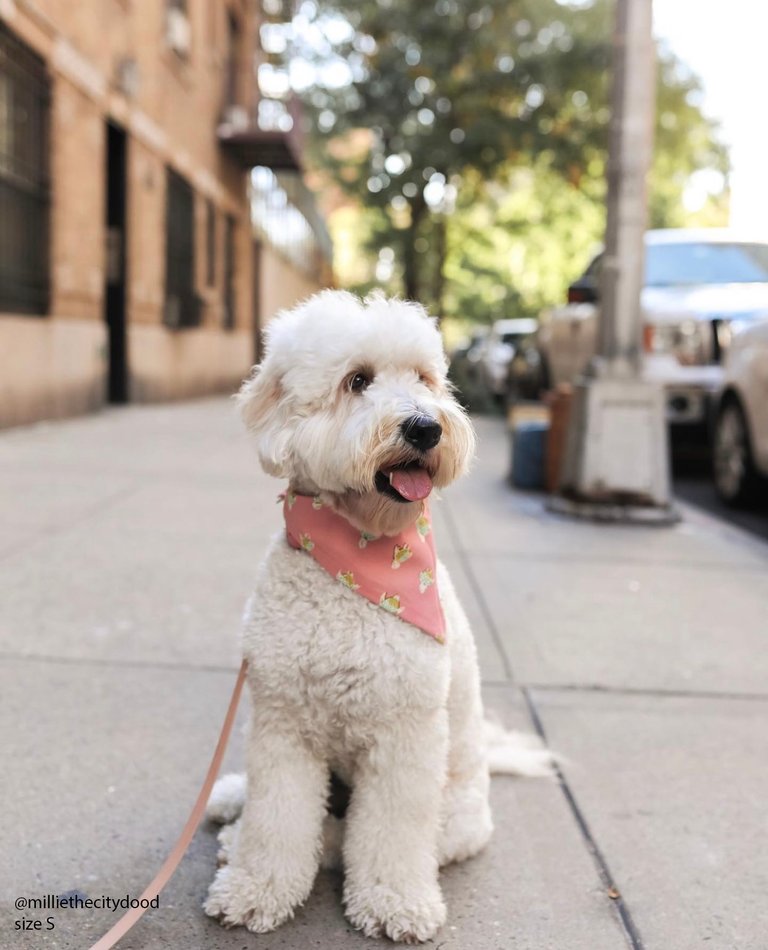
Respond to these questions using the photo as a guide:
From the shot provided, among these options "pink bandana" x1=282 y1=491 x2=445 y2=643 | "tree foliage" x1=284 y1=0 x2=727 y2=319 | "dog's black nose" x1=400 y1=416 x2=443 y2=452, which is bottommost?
"pink bandana" x1=282 y1=491 x2=445 y2=643

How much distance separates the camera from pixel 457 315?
44875mm

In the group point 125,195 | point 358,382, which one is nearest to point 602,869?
point 358,382

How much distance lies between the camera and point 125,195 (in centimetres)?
1353

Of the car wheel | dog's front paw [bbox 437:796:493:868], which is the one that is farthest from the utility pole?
dog's front paw [bbox 437:796:493:868]

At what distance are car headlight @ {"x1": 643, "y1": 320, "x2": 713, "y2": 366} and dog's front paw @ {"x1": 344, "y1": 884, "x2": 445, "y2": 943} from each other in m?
7.93

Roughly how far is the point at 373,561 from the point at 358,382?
40cm

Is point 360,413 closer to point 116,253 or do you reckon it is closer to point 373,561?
point 373,561

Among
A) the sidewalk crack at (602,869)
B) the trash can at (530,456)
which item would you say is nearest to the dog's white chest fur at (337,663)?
the sidewalk crack at (602,869)

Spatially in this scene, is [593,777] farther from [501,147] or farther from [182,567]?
[501,147]

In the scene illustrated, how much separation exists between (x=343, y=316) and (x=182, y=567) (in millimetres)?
3293

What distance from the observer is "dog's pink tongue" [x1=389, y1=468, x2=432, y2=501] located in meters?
2.17

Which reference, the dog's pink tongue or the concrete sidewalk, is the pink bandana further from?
the concrete sidewalk

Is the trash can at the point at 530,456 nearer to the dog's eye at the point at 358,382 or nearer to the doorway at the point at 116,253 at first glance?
the dog's eye at the point at 358,382

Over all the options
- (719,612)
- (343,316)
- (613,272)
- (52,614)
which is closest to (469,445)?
(343,316)
